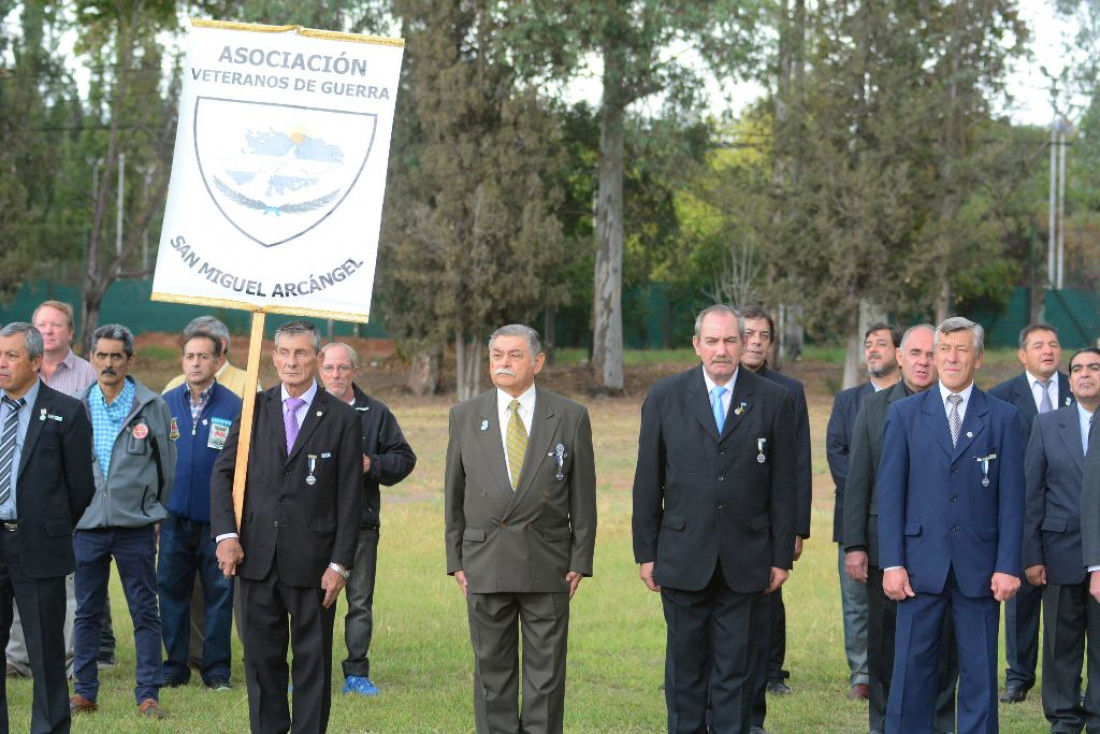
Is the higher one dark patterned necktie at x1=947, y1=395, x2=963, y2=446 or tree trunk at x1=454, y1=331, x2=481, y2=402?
tree trunk at x1=454, y1=331, x2=481, y2=402

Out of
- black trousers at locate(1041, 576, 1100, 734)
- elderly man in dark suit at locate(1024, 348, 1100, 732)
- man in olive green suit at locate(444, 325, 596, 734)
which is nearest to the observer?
man in olive green suit at locate(444, 325, 596, 734)

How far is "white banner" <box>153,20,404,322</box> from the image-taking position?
741 cm

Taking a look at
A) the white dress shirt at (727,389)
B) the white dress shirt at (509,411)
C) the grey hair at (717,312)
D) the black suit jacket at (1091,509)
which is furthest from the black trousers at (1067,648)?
the white dress shirt at (509,411)

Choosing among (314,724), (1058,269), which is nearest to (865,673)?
(314,724)

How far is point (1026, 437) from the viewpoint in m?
9.27

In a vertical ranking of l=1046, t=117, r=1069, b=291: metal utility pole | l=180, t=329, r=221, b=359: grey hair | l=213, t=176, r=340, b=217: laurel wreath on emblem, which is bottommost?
l=180, t=329, r=221, b=359: grey hair

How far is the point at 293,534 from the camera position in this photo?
6992 mm

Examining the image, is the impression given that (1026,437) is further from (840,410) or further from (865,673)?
(865,673)

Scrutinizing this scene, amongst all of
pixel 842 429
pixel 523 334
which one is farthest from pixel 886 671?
pixel 523 334

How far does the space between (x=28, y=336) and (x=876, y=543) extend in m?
4.43

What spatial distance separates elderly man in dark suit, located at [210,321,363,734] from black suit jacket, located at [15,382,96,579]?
26.0 inches

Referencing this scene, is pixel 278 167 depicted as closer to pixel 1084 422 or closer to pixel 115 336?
pixel 115 336

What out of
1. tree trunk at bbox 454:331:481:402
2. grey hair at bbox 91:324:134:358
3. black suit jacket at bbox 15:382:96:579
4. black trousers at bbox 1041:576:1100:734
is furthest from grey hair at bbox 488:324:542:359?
tree trunk at bbox 454:331:481:402

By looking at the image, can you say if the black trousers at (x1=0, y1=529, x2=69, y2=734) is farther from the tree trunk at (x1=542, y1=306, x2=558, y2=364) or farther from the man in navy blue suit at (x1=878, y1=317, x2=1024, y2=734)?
the tree trunk at (x1=542, y1=306, x2=558, y2=364)
